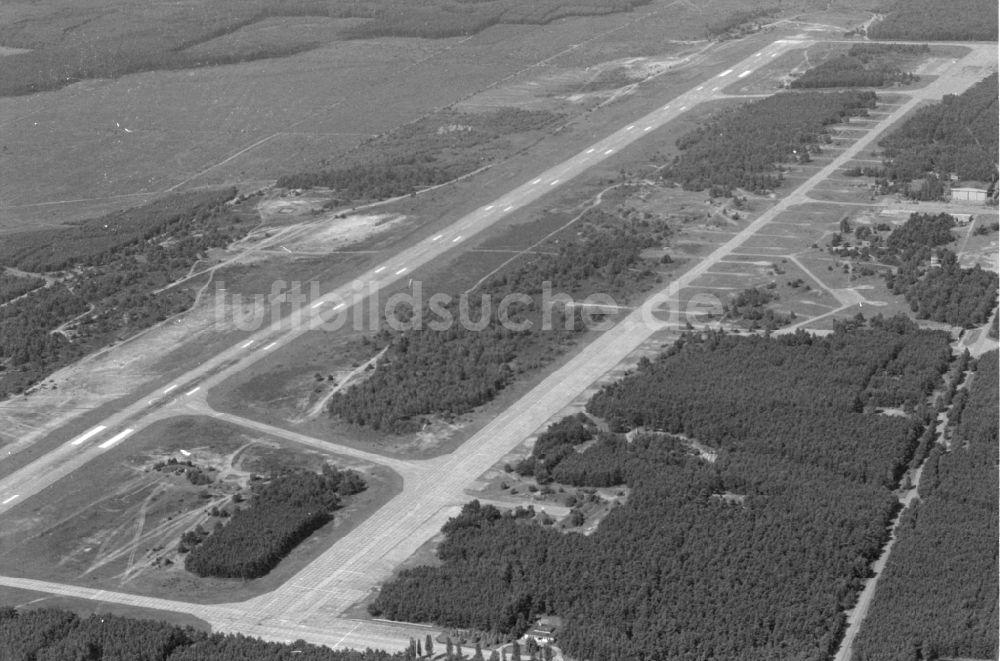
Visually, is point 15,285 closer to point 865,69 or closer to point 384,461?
point 384,461

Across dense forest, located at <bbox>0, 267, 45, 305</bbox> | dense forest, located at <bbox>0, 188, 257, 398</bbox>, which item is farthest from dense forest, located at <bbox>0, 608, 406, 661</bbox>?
dense forest, located at <bbox>0, 267, 45, 305</bbox>

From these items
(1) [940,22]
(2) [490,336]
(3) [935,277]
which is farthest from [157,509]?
(1) [940,22]

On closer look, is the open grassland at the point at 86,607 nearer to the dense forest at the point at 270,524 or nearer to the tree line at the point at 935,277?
A: the dense forest at the point at 270,524

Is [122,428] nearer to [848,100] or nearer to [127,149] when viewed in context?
[127,149]

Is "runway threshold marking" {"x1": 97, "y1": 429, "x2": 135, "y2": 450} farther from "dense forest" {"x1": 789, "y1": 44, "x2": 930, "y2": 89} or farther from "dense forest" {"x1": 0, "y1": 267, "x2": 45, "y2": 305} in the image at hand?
"dense forest" {"x1": 789, "y1": 44, "x2": 930, "y2": 89}

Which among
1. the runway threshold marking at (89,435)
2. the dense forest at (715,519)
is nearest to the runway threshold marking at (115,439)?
the runway threshold marking at (89,435)

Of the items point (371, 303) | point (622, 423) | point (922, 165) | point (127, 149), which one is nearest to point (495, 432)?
point (622, 423)
